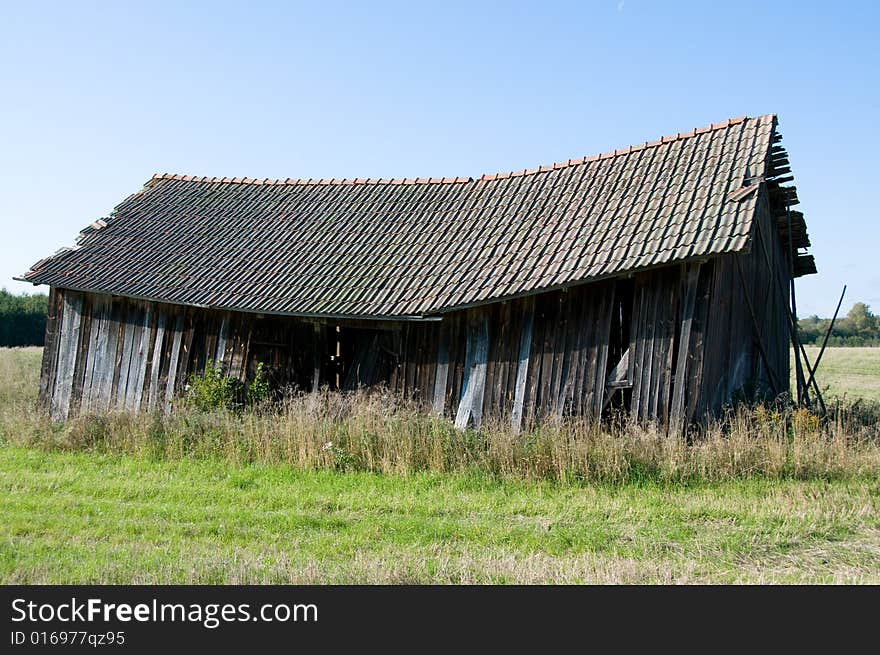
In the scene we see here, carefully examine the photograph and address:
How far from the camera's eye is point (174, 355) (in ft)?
49.0

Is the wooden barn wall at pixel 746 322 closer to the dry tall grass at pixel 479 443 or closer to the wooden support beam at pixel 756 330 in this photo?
the wooden support beam at pixel 756 330

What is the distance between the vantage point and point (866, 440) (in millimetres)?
9766

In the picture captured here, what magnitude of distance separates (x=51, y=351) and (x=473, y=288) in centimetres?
978

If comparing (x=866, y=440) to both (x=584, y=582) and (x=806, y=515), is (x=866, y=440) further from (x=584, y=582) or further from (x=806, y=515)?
(x=584, y=582)

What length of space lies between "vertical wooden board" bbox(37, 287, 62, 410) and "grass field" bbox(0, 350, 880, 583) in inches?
239

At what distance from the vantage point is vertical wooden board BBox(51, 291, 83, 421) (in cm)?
1617

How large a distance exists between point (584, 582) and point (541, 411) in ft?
18.8

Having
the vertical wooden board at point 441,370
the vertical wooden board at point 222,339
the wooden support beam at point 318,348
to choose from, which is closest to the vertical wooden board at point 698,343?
the vertical wooden board at point 441,370

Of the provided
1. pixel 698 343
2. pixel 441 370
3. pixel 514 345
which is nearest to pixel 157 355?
pixel 441 370

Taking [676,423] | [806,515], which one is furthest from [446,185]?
[806,515]

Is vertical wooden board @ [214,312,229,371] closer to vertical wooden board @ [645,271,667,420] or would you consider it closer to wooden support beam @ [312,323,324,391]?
wooden support beam @ [312,323,324,391]

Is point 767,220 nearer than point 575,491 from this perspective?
No

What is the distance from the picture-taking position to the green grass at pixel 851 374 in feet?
73.0

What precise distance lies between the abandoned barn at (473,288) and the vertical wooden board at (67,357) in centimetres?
4
